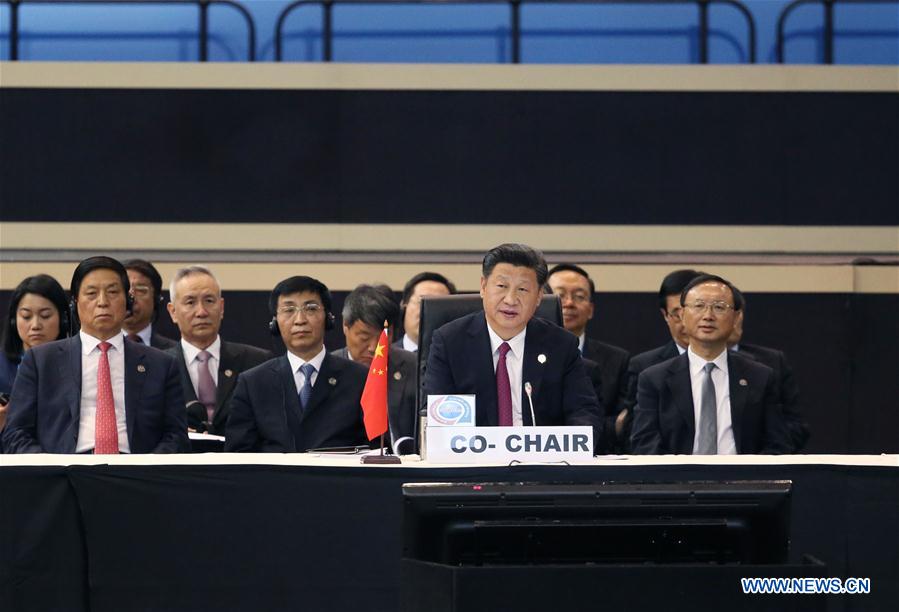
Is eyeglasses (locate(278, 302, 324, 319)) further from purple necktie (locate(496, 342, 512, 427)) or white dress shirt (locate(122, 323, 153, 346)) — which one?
white dress shirt (locate(122, 323, 153, 346))

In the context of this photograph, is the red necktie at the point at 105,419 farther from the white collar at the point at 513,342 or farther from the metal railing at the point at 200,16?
→ the metal railing at the point at 200,16

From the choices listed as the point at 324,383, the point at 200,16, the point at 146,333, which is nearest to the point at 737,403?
the point at 324,383

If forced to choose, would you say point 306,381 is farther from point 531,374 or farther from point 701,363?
point 701,363

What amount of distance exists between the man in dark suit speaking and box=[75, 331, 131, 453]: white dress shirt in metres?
1.11

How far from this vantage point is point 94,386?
15.4 feet

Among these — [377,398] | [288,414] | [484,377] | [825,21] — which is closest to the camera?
[377,398]

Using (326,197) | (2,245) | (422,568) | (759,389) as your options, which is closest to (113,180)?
(2,245)

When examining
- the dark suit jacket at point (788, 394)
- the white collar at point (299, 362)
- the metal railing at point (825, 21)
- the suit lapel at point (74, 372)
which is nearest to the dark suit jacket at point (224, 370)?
the white collar at point (299, 362)

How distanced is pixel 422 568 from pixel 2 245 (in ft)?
17.7

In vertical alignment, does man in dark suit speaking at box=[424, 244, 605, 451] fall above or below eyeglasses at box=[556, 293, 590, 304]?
below

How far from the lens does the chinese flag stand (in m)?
4.17

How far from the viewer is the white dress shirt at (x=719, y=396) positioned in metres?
5.10

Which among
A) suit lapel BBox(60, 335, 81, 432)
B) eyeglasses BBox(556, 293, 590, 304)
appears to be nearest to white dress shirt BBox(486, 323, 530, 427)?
suit lapel BBox(60, 335, 81, 432)

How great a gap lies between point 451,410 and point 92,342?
5.35ft
